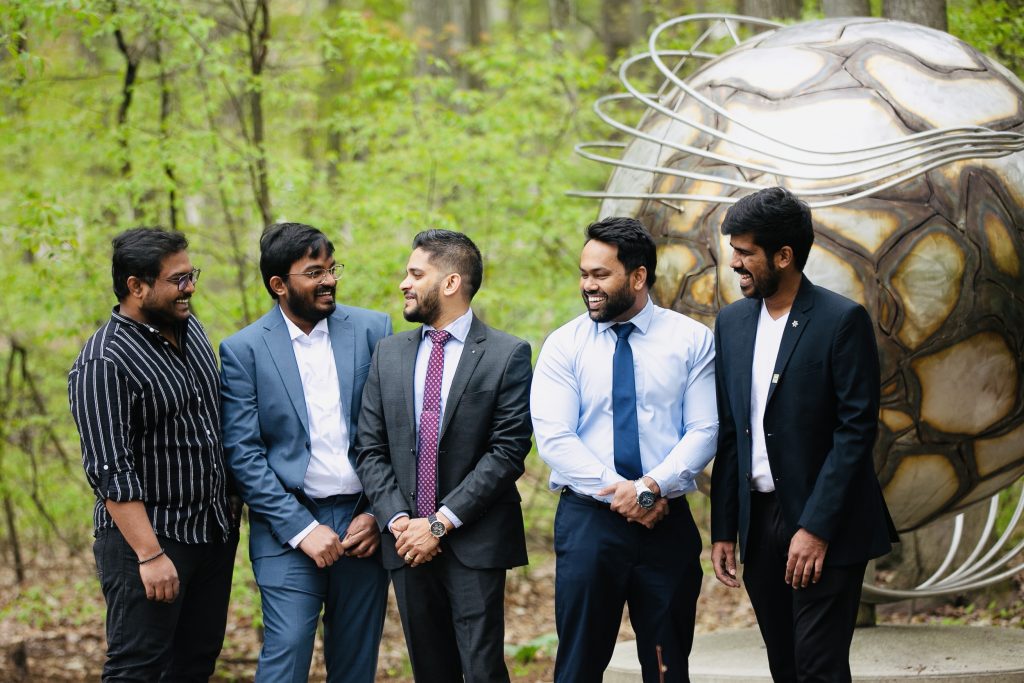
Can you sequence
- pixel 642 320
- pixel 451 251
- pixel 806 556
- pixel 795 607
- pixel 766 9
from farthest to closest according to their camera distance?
1. pixel 766 9
2. pixel 451 251
3. pixel 642 320
4. pixel 795 607
5. pixel 806 556

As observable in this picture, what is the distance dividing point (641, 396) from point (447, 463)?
2.39 feet

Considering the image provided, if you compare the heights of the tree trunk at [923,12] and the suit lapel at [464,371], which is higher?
the tree trunk at [923,12]

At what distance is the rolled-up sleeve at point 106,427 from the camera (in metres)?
3.57

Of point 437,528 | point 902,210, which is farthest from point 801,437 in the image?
point 437,528

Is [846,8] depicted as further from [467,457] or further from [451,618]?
[451,618]

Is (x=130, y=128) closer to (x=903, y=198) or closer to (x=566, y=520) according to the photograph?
(x=566, y=520)

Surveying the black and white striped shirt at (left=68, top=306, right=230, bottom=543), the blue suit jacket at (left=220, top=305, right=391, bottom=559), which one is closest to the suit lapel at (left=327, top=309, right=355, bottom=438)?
the blue suit jacket at (left=220, top=305, right=391, bottom=559)

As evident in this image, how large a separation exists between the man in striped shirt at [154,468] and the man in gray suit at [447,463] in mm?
593

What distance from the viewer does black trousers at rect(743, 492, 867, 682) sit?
3.40 meters

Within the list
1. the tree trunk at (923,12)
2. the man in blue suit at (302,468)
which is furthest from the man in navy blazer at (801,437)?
the tree trunk at (923,12)

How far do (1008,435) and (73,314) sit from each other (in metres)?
Result: 5.65

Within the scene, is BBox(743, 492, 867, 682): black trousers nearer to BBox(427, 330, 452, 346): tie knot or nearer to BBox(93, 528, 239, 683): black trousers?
BBox(427, 330, 452, 346): tie knot

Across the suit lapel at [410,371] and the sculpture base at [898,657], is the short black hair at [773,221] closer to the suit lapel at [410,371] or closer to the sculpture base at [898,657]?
the suit lapel at [410,371]

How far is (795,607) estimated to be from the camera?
137 inches
